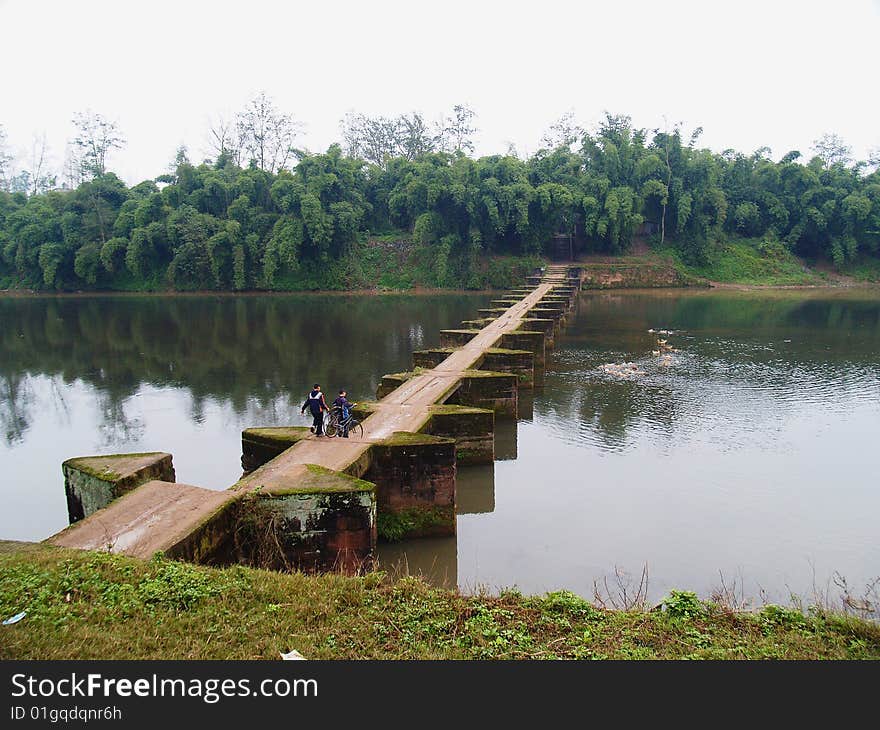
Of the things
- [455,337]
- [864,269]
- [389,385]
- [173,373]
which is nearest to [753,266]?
[864,269]

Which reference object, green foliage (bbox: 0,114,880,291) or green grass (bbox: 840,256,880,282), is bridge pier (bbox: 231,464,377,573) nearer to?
green foliage (bbox: 0,114,880,291)


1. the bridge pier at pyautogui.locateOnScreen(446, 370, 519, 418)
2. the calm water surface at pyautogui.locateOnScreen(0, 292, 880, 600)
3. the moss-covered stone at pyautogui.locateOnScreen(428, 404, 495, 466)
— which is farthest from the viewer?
the bridge pier at pyautogui.locateOnScreen(446, 370, 519, 418)

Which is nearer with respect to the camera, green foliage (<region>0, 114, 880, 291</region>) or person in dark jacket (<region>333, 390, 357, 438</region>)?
person in dark jacket (<region>333, 390, 357, 438</region>)

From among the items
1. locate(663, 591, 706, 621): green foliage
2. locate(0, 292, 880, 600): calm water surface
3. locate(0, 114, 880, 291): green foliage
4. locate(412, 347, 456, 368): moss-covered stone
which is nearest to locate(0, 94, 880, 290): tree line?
locate(0, 114, 880, 291): green foliage

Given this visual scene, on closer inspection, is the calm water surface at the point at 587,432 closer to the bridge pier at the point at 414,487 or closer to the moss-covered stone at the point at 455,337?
the bridge pier at the point at 414,487

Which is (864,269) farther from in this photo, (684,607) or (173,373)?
(684,607)

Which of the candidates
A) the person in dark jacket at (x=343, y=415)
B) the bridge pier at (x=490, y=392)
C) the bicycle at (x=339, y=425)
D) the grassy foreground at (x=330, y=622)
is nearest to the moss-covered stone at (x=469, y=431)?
the bicycle at (x=339, y=425)

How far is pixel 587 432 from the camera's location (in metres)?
15.0

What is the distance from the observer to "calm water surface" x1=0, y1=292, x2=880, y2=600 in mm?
9359

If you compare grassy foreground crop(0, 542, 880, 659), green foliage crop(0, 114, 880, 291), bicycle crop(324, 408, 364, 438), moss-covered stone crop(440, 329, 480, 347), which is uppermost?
green foliage crop(0, 114, 880, 291)

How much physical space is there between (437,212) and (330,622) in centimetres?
4373

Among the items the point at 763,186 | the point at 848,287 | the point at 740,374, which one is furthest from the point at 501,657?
the point at 763,186

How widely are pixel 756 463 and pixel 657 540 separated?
13.9 ft

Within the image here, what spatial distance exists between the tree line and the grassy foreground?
134 ft
